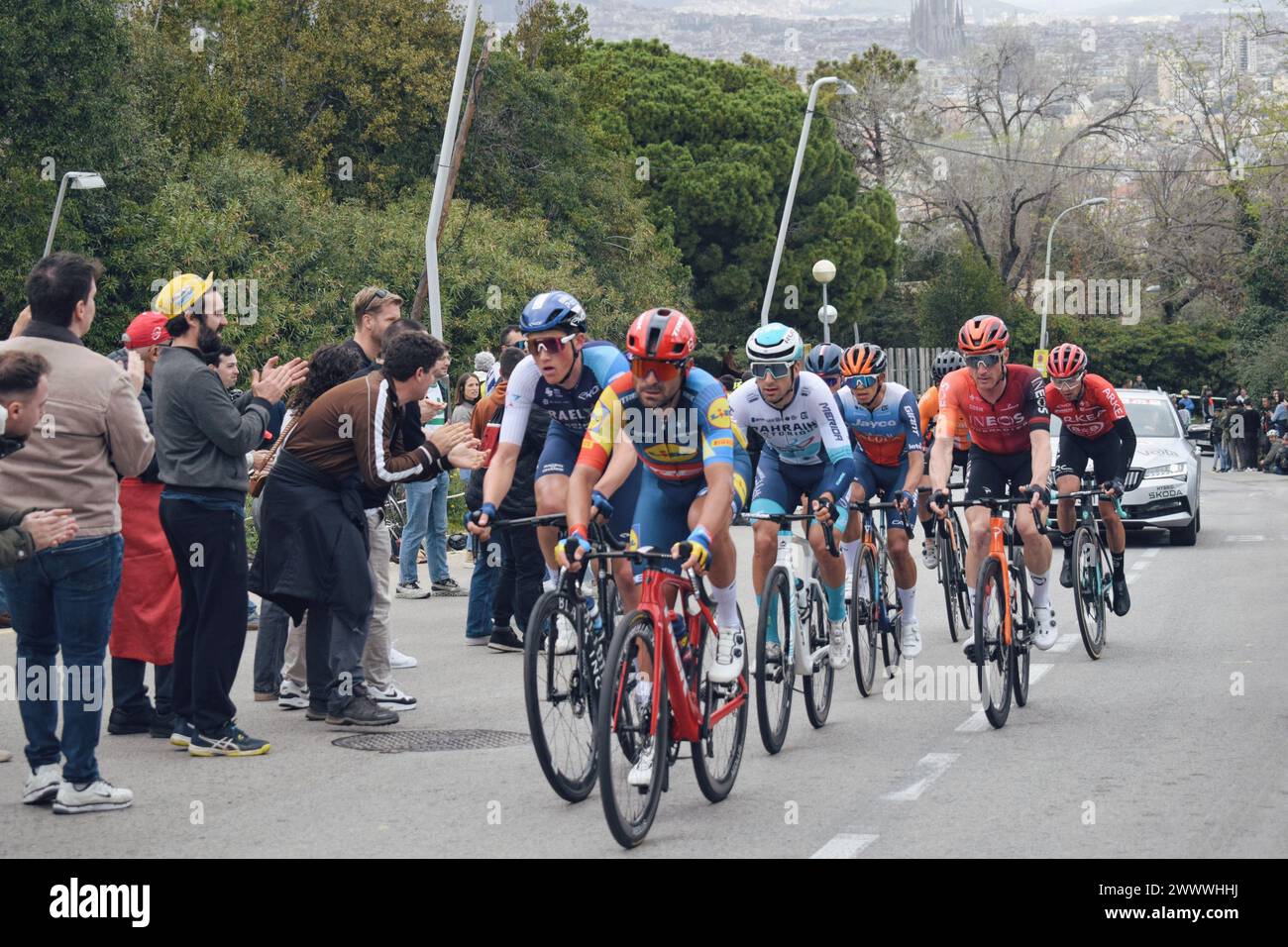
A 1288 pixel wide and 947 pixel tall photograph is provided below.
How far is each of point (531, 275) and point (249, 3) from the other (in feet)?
52.1

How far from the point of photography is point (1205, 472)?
44250 mm

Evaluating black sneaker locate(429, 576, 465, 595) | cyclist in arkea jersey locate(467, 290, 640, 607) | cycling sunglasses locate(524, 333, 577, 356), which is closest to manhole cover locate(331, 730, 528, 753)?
cyclist in arkea jersey locate(467, 290, 640, 607)

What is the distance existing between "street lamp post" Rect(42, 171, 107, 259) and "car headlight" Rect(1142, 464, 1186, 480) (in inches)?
710

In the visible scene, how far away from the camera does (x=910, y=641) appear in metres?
11.1

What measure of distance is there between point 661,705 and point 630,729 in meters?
0.16

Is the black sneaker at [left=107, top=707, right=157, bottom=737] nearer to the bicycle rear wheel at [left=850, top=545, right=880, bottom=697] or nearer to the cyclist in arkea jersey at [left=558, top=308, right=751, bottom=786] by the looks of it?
the cyclist in arkea jersey at [left=558, top=308, right=751, bottom=786]

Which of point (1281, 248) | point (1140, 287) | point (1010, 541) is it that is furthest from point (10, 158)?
point (1140, 287)

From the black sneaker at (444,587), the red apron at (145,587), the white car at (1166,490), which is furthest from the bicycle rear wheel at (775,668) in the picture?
the white car at (1166,490)

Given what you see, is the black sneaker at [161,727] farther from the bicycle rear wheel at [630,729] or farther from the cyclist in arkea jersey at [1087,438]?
the cyclist in arkea jersey at [1087,438]

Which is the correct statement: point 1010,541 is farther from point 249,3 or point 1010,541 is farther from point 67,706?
point 249,3

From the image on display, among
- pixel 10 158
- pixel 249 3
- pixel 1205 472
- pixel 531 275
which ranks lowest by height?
pixel 1205 472

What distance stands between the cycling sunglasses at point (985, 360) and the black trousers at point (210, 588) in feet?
15.1

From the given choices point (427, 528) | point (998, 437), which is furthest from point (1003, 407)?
point (427, 528)

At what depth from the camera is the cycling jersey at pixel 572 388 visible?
892 centimetres
